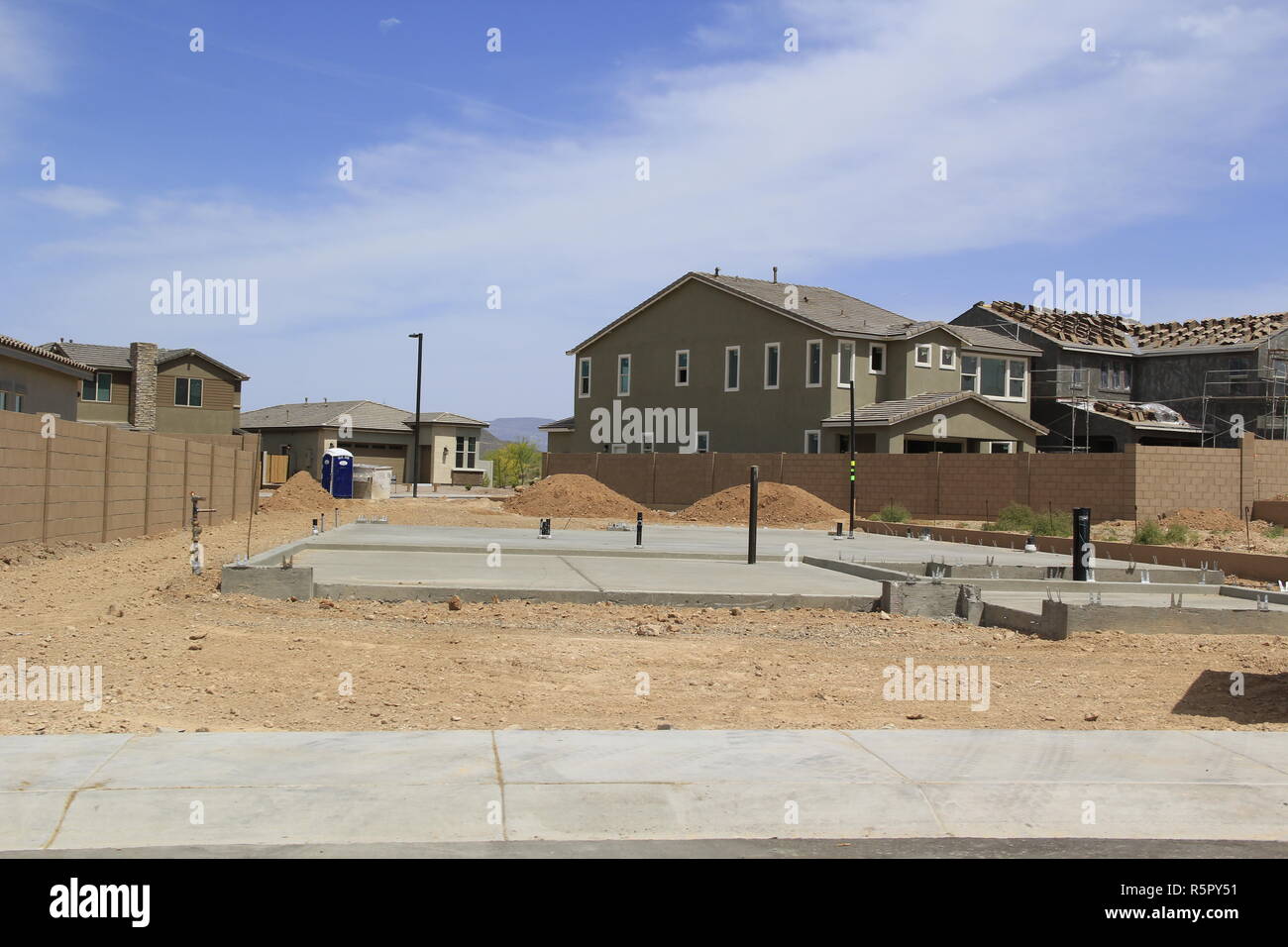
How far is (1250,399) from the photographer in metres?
53.6

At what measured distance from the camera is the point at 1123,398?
5697 cm

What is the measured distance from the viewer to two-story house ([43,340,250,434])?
56.3 m

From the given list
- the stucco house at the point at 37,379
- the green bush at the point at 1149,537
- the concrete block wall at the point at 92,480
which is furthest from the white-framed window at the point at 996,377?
the stucco house at the point at 37,379

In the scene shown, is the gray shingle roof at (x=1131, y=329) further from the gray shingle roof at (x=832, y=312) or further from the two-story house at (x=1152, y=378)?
the gray shingle roof at (x=832, y=312)

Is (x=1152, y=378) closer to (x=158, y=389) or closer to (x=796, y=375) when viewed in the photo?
(x=796, y=375)

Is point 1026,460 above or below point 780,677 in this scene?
above

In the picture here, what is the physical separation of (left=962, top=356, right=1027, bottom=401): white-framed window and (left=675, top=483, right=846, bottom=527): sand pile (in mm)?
10890

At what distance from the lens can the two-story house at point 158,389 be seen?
2217 inches

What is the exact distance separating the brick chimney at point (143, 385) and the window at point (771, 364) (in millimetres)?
28772

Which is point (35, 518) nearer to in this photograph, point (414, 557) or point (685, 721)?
point (414, 557)

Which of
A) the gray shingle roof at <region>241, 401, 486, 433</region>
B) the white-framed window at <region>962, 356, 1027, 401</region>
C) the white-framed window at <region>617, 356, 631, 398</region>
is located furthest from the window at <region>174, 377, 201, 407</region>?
the white-framed window at <region>962, 356, 1027, 401</region>
